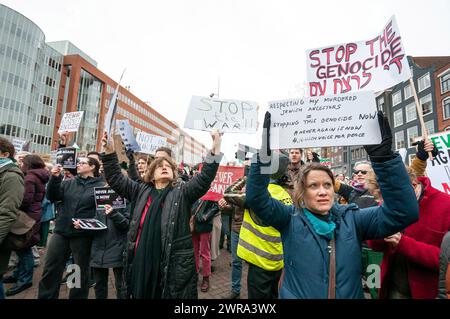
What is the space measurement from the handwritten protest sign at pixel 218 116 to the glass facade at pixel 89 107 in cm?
5831

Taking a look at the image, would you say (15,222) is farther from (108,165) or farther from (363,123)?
(363,123)

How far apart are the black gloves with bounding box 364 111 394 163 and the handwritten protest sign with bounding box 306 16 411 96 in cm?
57

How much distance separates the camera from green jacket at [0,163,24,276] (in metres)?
2.76

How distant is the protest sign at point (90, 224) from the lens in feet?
10.8

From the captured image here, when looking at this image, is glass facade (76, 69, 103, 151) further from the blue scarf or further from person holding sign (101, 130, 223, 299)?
the blue scarf

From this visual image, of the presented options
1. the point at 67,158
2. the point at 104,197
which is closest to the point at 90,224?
the point at 104,197

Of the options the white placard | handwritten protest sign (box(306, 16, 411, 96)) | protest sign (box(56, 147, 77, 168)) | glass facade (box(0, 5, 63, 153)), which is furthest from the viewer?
glass facade (box(0, 5, 63, 153))

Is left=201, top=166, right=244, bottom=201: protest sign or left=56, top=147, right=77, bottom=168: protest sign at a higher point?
left=56, top=147, right=77, bottom=168: protest sign

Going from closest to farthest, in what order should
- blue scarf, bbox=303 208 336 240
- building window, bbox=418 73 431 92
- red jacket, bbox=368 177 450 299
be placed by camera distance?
blue scarf, bbox=303 208 336 240, red jacket, bbox=368 177 450 299, building window, bbox=418 73 431 92

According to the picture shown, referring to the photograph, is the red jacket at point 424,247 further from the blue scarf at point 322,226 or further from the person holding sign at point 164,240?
the person holding sign at point 164,240

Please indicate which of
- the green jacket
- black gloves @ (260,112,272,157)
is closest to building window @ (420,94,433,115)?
black gloves @ (260,112,272,157)

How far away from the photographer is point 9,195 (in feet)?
9.20

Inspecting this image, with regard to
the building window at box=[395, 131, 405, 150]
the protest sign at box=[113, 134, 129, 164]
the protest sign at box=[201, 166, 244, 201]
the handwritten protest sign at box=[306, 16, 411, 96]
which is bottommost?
the protest sign at box=[201, 166, 244, 201]
